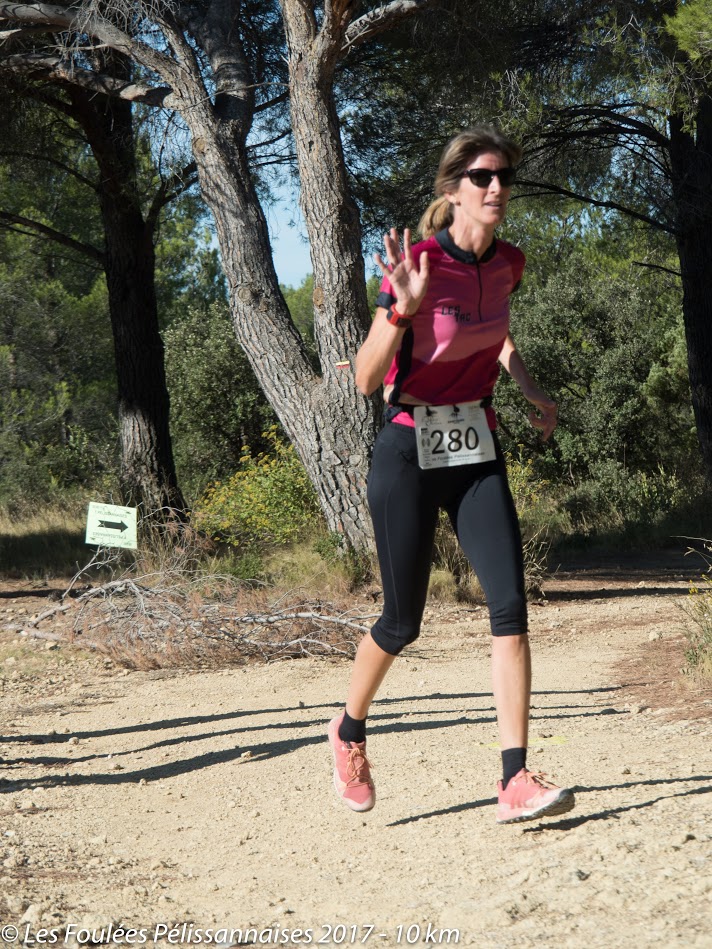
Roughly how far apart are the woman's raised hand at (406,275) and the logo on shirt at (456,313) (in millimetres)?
154

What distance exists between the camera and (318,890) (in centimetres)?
320

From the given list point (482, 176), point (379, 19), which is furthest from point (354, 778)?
point (379, 19)

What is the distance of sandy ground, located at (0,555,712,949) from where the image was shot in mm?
2877

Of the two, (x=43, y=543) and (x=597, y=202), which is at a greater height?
(x=597, y=202)

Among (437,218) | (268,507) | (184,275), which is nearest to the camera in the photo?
(437,218)

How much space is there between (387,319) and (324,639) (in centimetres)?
407

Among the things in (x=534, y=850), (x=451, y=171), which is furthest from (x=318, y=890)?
(x=451, y=171)

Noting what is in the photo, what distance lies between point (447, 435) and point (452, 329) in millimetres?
317

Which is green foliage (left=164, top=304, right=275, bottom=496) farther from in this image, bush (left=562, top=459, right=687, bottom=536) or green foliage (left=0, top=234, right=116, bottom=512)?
bush (left=562, top=459, right=687, bottom=536)

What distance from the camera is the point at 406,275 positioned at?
3203mm

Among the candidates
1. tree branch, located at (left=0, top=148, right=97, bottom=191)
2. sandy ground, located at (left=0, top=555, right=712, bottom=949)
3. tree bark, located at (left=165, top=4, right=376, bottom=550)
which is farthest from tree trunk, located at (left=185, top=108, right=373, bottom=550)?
tree branch, located at (left=0, top=148, right=97, bottom=191)

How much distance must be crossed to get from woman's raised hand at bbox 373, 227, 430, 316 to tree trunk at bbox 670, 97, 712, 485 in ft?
33.0

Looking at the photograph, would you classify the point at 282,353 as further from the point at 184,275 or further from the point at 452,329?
the point at 184,275

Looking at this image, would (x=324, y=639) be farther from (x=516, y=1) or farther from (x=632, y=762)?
(x=516, y=1)
